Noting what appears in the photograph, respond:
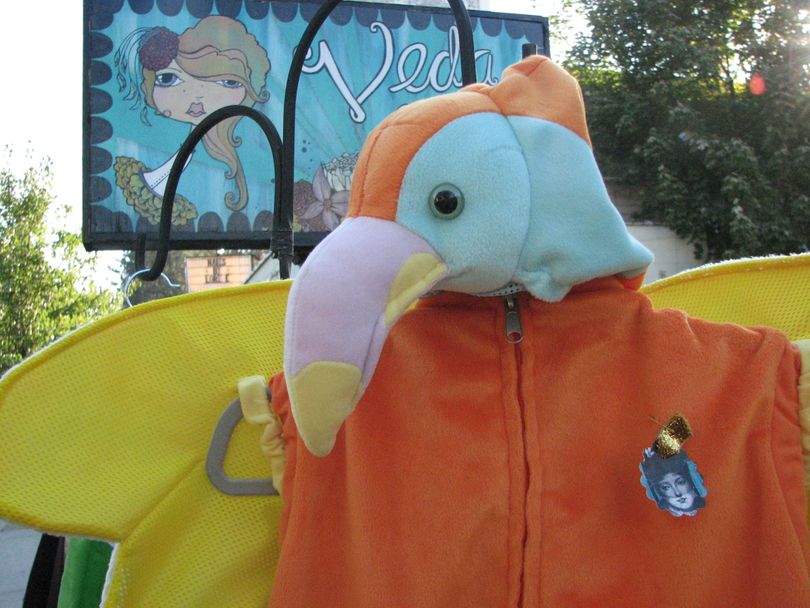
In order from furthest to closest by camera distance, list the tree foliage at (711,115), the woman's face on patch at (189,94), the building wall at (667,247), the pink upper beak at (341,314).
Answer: the building wall at (667,247) → the tree foliage at (711,115) → the woman's face on patch at (189,94) → the pink upper beak at (341,314)

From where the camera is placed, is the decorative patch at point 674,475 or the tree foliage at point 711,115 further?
the tree foliage at point 711,115

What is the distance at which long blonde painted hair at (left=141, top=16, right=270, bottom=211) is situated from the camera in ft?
8.08

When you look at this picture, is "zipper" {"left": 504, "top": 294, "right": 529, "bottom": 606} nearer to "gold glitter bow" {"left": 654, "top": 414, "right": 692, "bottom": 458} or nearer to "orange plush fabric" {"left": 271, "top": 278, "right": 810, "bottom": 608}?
"orange plush fabric" {"left": 271, "top": 278, "right": 810, "bottom": 608}

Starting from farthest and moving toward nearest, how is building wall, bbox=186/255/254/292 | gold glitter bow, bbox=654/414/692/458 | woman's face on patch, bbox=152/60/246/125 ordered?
building wall, bbox=186/255/254/292, woman's face on patch, bbox=152/60/246/125, gold glitter bow, bbox=654/414/692/458

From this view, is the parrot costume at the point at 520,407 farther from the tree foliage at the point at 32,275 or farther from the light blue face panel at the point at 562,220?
the tree foliage at the point at 32,275

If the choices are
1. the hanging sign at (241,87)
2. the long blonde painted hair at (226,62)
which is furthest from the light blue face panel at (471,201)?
the long blonde painted hair at (226,62)

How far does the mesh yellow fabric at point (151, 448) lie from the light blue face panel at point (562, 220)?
335 millimetres

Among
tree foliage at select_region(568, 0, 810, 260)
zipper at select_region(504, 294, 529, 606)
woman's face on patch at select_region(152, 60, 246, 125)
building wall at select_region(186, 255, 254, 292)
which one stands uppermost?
tree foliage at select_region(568, 0, 810, 260)

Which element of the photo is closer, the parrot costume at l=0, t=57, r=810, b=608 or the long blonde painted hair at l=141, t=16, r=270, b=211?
the parrot costume at l=0, t=57, r=810, b=608

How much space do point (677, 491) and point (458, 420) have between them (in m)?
0.22

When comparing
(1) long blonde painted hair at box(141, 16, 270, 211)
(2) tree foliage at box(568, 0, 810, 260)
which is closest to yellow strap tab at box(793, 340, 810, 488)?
(1) long blonde painted hair at box(141, 16, 270, 211)

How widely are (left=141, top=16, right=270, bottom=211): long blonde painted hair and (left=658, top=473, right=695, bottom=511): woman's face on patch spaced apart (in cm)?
192

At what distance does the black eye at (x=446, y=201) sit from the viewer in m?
0.70

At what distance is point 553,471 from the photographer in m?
0.76
